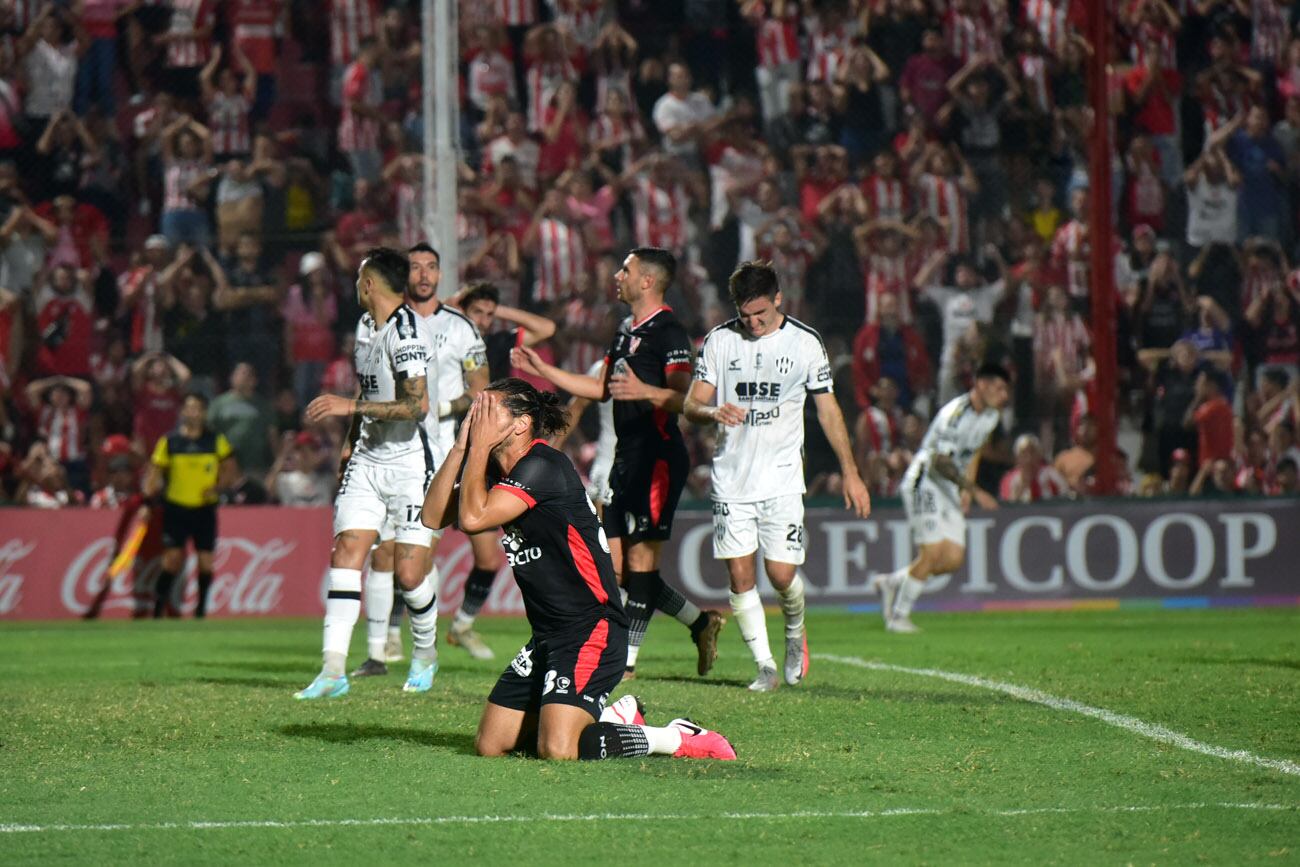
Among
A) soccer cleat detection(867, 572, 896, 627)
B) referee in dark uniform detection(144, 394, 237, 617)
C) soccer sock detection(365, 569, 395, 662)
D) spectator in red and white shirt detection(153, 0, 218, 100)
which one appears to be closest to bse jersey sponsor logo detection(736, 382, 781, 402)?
soccer sock detection(365, 569, 395, 662)

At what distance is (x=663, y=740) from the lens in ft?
21.1

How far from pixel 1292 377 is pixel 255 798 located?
13.9 metres

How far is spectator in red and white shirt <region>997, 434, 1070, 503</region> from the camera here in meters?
16.7

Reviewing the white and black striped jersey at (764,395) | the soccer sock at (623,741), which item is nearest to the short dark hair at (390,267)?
the white and black striped jersey at (764,395)

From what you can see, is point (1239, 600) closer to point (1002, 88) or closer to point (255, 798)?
point (1002, 88)

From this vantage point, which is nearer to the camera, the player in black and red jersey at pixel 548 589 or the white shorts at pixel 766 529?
the player in black and red jersey at pixel 548 589

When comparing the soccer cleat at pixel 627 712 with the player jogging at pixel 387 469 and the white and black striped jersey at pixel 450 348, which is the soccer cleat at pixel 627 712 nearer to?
the player jogging at pixel 387 469

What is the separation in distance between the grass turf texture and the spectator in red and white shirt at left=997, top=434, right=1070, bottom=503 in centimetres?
586

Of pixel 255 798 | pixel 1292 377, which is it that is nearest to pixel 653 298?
pixel 255 798

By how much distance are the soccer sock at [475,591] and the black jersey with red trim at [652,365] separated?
1.81 metres

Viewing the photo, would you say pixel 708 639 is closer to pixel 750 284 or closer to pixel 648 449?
pixel 648 449

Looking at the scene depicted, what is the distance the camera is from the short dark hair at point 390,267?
9008 mm

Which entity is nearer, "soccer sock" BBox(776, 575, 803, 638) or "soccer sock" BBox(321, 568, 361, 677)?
"soccer sock" BBox(321, 568, 361, 677)

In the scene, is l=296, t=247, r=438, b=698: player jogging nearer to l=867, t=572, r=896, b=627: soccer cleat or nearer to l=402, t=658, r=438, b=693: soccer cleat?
l=402, t=658, r=438, b=693: soccer cleat
